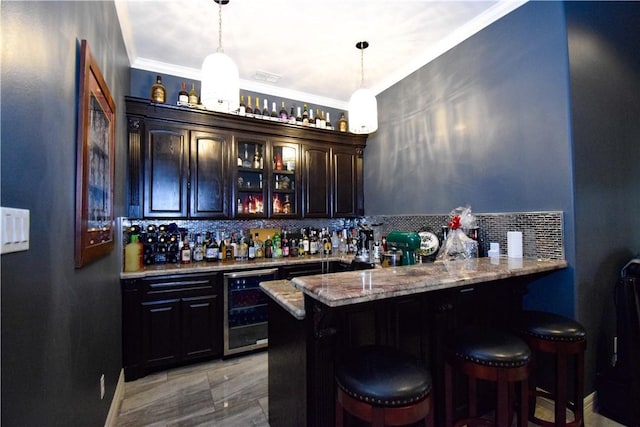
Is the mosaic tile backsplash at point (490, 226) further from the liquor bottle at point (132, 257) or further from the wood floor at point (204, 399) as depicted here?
the wood floor at point (204, 399)

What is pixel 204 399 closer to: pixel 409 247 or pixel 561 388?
pixel 409 247

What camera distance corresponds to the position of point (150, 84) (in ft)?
10.0

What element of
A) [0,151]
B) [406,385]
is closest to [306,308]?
[406,385]

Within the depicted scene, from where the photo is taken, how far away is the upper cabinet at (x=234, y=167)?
277 centimetres

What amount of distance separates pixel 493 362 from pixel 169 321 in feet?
8.17

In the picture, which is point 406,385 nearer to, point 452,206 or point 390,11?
point 452,206

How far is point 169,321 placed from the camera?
2.51m

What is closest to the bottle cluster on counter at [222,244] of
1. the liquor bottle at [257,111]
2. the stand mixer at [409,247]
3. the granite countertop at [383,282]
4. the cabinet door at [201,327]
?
the cabinet door at [201,327]

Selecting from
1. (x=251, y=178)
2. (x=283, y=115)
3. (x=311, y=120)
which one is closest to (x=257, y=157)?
(x=251, y=178)

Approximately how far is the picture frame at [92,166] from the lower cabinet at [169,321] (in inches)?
32.0

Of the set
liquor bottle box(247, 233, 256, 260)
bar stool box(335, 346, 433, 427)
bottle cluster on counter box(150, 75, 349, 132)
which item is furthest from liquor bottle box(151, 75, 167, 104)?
bar stool box(335, 346, 433, 427)

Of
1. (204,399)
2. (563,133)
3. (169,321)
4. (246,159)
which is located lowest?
(204,399)

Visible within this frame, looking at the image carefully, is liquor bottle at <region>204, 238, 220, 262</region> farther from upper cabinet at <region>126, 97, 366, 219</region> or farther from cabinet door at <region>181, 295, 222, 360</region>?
cabinet door at <region>181, 295, 222, 360</region>

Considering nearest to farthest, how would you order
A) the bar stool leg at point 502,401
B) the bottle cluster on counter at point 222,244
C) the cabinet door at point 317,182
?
the bar stool leg at point 502,401, the bottle cluster on counter at point 222,244, the cabinet door at point 317,182
